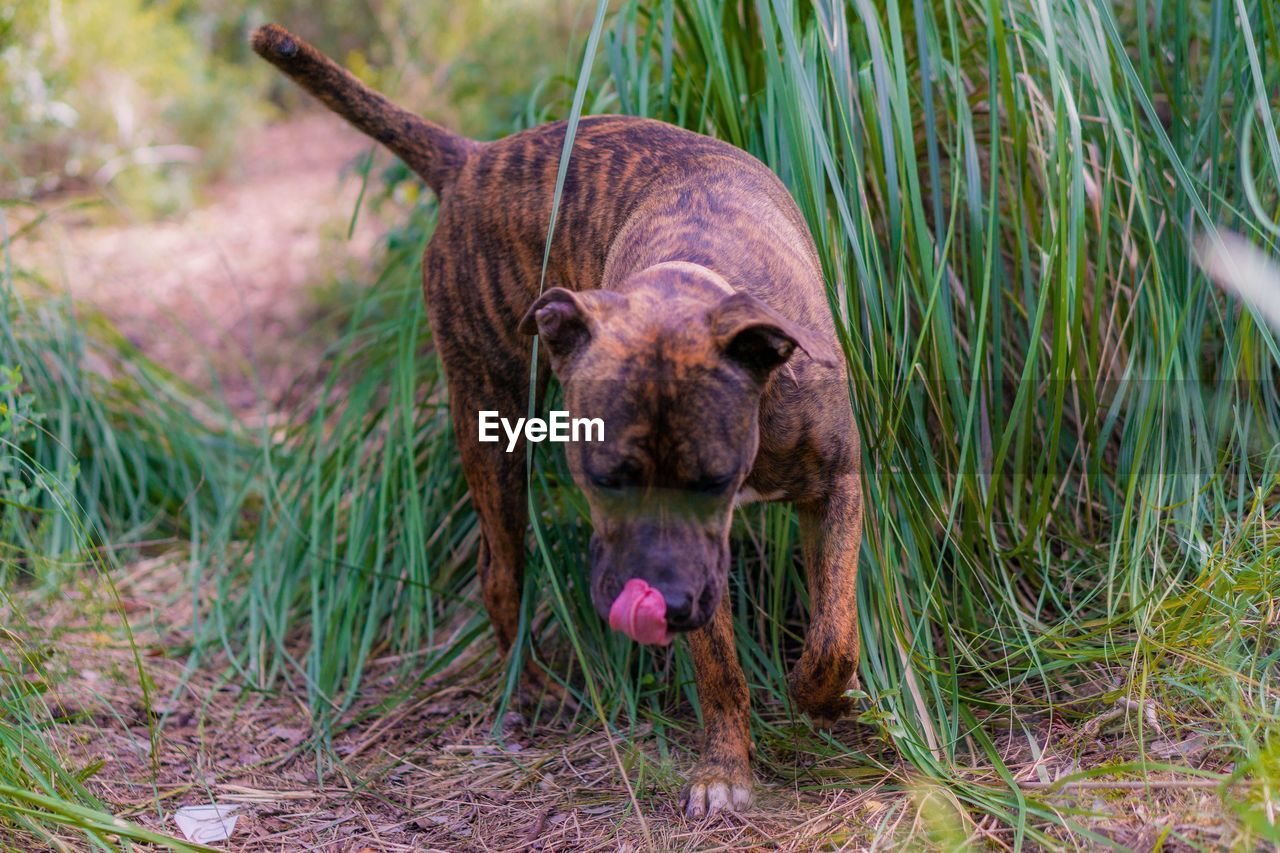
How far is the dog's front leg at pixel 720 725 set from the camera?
9.53 feet

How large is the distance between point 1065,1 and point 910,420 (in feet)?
3.83

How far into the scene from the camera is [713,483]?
242 centimetres

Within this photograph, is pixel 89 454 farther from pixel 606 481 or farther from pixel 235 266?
pixel 235 266

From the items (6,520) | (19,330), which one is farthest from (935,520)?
(19,330)

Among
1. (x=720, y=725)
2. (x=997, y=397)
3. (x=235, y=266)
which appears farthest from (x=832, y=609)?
(x=235, y=266)

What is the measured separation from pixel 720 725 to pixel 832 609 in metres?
0.47

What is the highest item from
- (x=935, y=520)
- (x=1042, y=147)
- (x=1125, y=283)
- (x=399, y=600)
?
(x=1042, y=147)

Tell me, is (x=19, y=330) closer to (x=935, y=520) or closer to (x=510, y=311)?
(x=510, y=311)

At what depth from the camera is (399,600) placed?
409 cm

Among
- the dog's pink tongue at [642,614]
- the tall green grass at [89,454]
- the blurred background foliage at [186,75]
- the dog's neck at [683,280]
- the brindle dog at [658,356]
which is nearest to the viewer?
the dog's pink tongue at [642,614]

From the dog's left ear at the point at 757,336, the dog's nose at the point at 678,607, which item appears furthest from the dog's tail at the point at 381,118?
the dog's nose at the point at 678,607

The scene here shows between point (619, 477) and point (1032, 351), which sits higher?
point (1032, 351)

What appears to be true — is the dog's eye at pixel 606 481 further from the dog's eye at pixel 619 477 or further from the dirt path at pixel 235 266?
the dirt path at pixel 235 266

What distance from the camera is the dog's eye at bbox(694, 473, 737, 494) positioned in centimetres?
240
